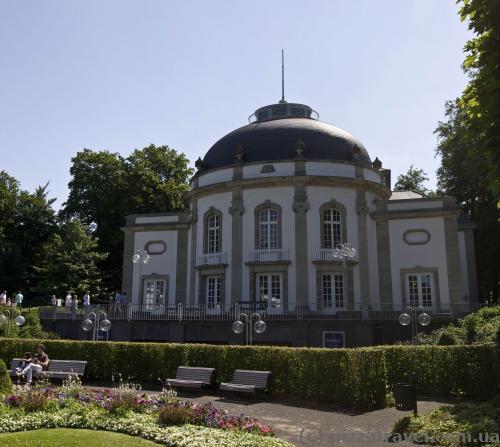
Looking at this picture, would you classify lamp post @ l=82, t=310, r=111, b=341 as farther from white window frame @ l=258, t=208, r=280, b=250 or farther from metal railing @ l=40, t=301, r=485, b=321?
white window frame @ l=258, t=208, r=280, b=250

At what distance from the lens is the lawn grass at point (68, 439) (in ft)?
28.5

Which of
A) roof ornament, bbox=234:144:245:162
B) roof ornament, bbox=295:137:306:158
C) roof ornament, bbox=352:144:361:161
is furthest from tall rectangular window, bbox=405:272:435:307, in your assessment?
roof ornament, bbox=234:144:245:162

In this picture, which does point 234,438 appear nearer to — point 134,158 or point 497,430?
point 497,430

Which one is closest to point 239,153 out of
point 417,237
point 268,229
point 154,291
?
point 268,229

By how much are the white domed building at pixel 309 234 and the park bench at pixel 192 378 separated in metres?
11.5

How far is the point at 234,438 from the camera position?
9.28 meters

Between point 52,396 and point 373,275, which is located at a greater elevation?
point 373,275

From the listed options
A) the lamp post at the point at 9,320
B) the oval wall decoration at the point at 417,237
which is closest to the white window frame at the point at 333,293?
the oval wall decoration at the point at 417,237

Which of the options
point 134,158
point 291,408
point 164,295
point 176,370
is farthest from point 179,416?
point 134,158

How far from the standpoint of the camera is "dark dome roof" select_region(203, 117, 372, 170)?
109 feet

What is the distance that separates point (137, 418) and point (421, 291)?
24004 millimetres

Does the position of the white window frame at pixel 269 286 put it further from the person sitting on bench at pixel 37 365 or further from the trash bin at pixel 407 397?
the trash bin at pixel 407 397

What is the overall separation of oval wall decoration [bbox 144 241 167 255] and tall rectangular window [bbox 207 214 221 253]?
405 centimetres

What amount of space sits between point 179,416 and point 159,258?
26.6m
